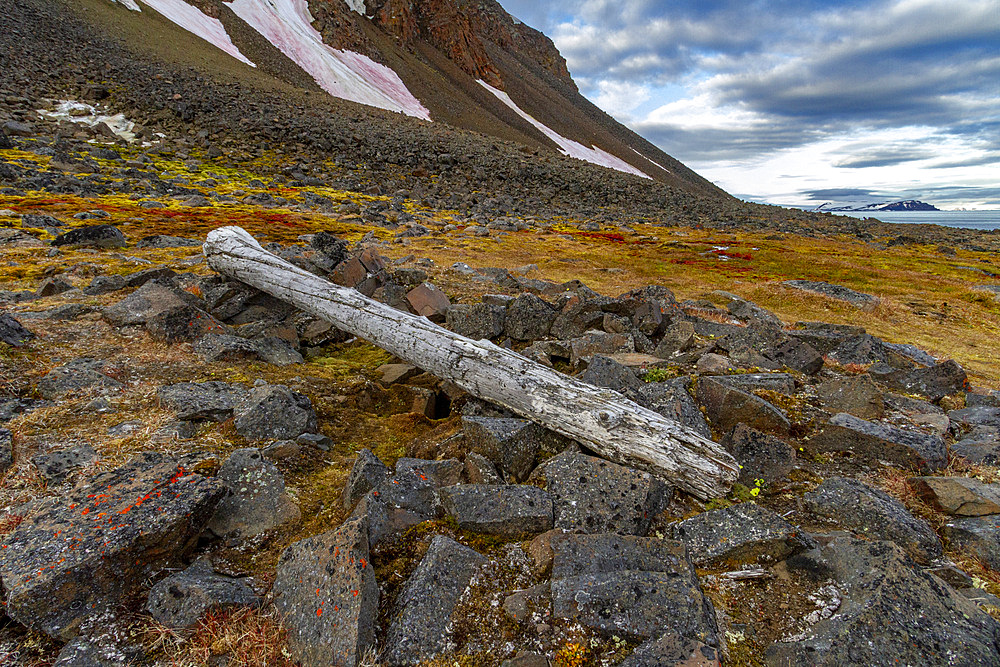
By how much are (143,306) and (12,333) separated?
1741mm

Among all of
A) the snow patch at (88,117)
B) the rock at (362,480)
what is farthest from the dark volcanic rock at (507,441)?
the snow patch at (88,117)

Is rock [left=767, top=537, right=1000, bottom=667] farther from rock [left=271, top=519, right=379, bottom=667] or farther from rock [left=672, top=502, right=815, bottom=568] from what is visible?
rock [left=271, top=519, right=379, bottom=667]

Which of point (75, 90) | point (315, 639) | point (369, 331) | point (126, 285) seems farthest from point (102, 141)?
point (315, 639)

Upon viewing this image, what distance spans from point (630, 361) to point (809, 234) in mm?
46948

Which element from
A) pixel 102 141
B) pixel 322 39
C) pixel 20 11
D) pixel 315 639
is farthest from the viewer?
pixel 322 39

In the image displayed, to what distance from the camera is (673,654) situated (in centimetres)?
309

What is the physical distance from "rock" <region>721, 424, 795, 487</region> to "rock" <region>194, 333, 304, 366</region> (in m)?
7.09

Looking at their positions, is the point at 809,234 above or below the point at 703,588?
above

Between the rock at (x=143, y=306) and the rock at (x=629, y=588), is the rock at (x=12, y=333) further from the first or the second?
the rock at (x=629, y=588)

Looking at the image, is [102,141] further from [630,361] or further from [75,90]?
[630,361]

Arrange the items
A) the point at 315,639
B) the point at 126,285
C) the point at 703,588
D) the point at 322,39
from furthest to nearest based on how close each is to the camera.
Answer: the point at 322,39 < the point at 126,285 < the point at 703,588 < the point at 315,639

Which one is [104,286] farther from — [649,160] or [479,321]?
[649,160]

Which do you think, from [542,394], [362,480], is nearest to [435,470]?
[362,480]

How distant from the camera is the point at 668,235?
3653 centimetres
